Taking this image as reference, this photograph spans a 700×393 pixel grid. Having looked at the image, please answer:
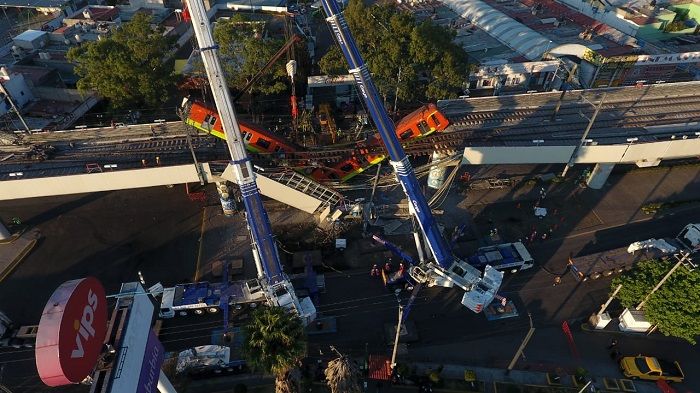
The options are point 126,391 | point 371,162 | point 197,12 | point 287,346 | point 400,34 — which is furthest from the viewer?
point 400,34

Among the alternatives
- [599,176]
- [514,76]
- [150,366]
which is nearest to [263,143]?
[150,366]

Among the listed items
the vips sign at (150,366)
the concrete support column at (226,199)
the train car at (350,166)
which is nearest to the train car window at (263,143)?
the concrete support column at (226,199)

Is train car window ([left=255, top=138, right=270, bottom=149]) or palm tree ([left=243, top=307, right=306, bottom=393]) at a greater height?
train car window ([left=255, top=138, right=270, bottom=149])

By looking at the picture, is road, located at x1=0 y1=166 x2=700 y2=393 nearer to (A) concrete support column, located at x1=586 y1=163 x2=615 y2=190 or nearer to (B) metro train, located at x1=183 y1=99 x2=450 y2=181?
(A) concrete support column, located at x1=586 y1=163 x2=615 y2=190

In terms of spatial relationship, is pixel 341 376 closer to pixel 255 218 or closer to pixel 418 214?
pixel 255 218

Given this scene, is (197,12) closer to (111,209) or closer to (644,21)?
(111,209)

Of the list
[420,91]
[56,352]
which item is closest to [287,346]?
[56,352]

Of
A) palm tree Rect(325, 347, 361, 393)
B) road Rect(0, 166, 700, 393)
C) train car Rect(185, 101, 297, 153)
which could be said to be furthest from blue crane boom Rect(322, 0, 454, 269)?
palm tree Rect(325, 347, 361, 393)
